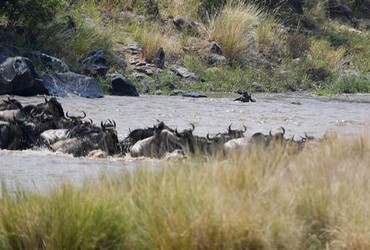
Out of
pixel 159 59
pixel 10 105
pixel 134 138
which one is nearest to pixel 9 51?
pixel 159 59

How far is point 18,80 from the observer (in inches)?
790

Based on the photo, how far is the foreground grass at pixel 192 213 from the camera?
6410mm

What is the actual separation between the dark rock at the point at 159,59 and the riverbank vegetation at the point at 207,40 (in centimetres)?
20

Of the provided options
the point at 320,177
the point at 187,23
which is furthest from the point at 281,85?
the point at 320,177

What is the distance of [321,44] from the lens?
3209 cm

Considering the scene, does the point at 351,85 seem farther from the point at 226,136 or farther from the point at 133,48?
the point at 226,136

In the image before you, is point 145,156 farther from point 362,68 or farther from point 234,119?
point 362,68

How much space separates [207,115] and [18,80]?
4507 millimetres

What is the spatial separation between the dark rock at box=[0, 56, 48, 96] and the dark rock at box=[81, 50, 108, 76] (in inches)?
106

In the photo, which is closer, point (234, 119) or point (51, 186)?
point (51, 186)

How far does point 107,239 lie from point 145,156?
546 cm

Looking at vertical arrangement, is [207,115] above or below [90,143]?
below

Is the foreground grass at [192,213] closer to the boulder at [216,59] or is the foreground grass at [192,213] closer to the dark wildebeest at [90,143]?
the dark wildebeest at [90,143]

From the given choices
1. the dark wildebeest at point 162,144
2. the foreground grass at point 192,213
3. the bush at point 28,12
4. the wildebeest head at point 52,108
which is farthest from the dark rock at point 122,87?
the foreground grass at point 192,213
